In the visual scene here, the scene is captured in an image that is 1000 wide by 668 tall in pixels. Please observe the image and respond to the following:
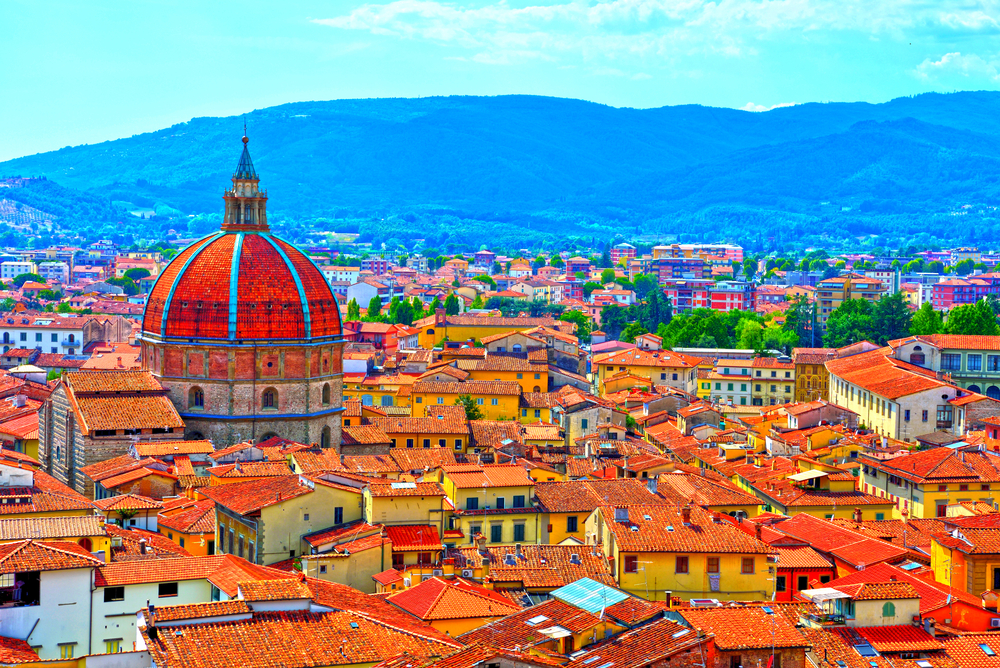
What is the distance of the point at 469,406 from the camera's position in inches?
2501

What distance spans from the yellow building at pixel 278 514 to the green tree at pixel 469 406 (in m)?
27.5

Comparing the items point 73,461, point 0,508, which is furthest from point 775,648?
point 73,461

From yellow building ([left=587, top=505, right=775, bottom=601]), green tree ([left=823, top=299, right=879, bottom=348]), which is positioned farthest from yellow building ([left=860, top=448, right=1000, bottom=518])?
green tree ([left=823, top=299, right=879, bottom=348])

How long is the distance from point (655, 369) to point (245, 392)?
30285 millimetres

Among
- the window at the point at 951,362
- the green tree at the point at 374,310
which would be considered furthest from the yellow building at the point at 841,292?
the window at the point at 951,362

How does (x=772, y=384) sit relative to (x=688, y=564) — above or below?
above

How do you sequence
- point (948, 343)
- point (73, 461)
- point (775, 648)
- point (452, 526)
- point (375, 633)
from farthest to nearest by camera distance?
point (948, 343), point (73, 461), point (452, 526), point (375, 633), point (775, 648)

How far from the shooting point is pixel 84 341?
347ft

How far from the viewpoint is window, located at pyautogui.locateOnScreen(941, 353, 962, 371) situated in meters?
77.0

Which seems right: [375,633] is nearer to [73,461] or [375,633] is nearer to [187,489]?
[187,489]

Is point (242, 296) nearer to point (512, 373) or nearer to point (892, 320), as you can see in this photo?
point (512, 373)

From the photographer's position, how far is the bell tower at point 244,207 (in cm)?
5859

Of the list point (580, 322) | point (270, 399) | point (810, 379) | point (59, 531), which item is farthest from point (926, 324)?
point (59, 531)

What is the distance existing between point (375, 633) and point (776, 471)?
25729mm
